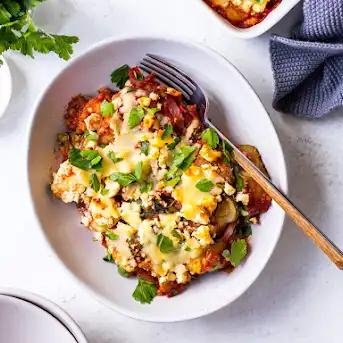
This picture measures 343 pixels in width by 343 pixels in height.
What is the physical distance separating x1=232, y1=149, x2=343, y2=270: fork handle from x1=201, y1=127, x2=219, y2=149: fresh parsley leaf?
51mm

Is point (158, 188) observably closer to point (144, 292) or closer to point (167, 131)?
point (167, 131)

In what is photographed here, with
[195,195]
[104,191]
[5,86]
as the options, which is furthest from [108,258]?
[5,86]

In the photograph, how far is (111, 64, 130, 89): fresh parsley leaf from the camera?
5.82ft

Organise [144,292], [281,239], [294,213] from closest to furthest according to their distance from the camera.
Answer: [294,213] → [144,292] → [281,239]

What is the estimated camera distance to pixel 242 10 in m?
1.82

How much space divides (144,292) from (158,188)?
10.8 inches

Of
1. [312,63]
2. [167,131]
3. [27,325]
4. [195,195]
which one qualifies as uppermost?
[312,63]

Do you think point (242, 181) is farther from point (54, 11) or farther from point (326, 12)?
point (54, 11)

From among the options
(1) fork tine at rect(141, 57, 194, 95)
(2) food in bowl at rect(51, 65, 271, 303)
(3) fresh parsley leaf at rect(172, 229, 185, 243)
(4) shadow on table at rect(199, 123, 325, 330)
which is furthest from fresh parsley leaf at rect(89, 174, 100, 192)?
(4) shadow on table at rect(199, 123, 325, 330)

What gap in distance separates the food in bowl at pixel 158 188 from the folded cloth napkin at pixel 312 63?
257mm

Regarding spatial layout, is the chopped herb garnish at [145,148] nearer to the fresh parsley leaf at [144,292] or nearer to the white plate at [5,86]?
the fresh parsley leaf at [144,292]

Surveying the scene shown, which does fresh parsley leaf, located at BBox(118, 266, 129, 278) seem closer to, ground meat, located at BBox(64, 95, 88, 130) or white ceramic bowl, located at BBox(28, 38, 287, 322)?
white ceramic bowl, located at BBox(28, 38, 287, 322)

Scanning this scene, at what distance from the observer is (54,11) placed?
1908 millimetres

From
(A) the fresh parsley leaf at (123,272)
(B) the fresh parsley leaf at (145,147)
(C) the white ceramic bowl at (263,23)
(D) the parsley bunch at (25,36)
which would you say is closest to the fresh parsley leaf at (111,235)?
(A) the fresh parsley leaf at (123,272)
